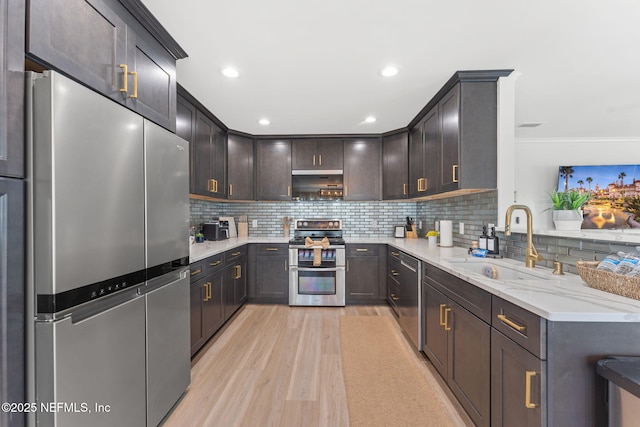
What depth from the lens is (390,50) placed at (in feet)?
6.23

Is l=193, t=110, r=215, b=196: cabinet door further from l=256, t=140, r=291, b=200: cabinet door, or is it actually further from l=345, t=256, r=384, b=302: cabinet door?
l=345, t=256, r=384, b=302: cabinet door

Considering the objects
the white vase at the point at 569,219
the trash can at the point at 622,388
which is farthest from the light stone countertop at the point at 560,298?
the white vase at the point at 569,219

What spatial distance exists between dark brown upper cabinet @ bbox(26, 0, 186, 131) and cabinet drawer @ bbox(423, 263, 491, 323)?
82.0 inches

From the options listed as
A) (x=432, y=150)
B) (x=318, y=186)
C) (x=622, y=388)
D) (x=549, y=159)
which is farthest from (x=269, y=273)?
(x=549, y=159)

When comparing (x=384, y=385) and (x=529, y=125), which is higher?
(x=529, y=125)

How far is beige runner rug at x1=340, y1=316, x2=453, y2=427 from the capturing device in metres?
1.68

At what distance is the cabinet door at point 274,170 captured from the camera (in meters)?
3.97

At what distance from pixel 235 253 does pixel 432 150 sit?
2536 millimetres

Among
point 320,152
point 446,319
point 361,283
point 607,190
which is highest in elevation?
point 320,152

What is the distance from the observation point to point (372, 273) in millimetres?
3727

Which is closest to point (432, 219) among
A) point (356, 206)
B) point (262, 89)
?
point (356, 206)

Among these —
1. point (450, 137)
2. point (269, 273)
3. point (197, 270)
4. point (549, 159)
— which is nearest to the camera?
point (197, 270)

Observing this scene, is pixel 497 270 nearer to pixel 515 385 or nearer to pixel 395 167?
pixel 515 385

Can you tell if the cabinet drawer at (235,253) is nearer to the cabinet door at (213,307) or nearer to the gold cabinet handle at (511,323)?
the cabinet door at (213,307)
